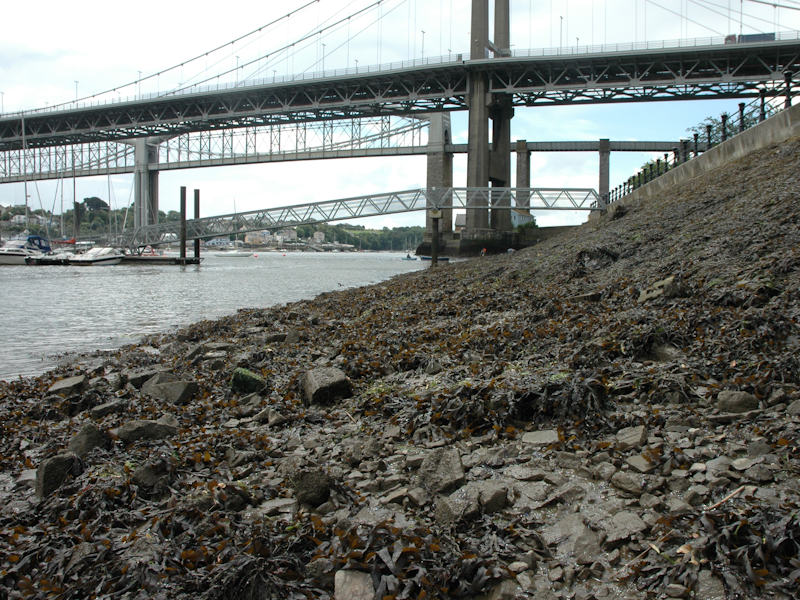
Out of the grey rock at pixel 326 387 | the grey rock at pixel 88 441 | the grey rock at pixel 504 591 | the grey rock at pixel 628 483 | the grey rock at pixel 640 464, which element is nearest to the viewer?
the grey rock at pixel 504 591

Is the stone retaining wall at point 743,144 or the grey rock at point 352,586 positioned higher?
the stone retaining wall at point 743,144

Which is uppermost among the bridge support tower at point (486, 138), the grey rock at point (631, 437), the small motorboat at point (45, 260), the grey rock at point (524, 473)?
the bridge support tower at point (486, 138)

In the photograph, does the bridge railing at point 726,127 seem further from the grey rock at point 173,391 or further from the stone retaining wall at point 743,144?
Result: the grey rock at point 173,391

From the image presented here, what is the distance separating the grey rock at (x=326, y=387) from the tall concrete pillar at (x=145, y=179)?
86438mm

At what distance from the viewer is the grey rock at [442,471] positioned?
3.10 m

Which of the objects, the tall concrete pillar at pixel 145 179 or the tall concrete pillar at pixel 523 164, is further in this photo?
the tall concrete pillar at pixel 145 179

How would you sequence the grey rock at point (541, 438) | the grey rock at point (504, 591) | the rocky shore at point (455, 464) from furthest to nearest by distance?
the grey rock at point (541, 438), the rocky shore at point (455, 464), the grey rock at point (504, 591)

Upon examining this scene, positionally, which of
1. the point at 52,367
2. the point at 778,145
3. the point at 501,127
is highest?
the point at 501,127

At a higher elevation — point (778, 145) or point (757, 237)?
point (778, 145)

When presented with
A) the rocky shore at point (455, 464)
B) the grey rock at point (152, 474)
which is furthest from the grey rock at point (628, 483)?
the grey rock at point (152, 474)

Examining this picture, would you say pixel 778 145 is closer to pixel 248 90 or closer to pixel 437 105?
pixel 437 105

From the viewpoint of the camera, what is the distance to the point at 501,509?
9.43ft

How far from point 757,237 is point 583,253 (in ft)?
14.3

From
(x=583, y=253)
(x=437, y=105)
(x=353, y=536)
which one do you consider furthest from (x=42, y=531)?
(x=437, y=105)
